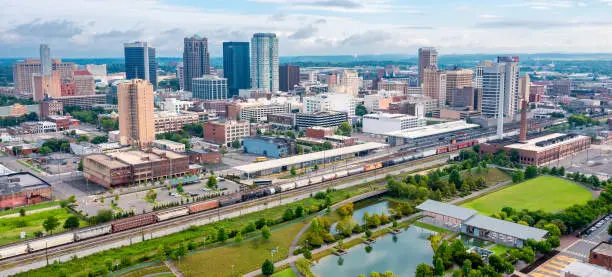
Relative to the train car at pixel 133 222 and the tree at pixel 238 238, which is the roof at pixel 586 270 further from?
the train car at pixel 133 222

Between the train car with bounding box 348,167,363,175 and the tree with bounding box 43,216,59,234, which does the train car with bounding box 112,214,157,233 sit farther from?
the train car with bounding box 348,167,363,175

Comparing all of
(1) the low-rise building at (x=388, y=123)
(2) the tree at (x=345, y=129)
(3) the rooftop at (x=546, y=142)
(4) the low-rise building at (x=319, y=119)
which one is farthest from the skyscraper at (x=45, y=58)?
(3) the rooftop at (x=546, y=142)

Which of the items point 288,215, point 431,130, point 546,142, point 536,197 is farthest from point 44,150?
point 546,142

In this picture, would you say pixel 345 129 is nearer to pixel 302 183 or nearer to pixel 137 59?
pixel 302 183

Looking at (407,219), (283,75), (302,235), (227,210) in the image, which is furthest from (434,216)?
(283,75)

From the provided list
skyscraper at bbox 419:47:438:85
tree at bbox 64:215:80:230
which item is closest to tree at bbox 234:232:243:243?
tree at bbox 64:215:80:230

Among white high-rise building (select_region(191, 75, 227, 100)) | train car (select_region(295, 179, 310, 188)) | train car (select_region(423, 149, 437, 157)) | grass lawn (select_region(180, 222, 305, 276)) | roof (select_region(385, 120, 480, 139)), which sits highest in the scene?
white high-rise building (select_region(191, 75, 227, 100))
